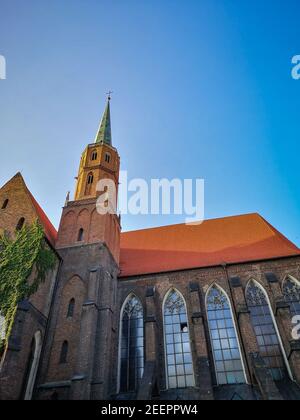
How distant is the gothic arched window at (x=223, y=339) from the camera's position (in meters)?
15.4

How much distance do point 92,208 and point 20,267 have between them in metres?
7.13

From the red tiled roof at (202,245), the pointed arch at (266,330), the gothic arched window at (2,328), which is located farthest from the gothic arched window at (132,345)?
the gothic arched window at (2,328)

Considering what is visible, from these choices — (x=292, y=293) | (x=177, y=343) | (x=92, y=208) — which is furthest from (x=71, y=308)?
(x=292, y=293)

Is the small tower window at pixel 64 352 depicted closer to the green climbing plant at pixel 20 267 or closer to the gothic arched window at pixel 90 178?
the green climbing plant at pixel 20 267

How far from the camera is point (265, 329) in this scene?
1650 cm

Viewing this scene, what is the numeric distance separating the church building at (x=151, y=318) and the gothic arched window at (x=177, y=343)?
0.17 ft

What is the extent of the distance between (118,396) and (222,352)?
563cm

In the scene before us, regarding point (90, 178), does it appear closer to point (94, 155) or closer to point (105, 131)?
point (94, 155)

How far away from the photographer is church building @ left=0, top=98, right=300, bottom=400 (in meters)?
14.1

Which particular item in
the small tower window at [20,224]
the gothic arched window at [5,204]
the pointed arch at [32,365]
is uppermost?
the gothic arched window at [5,204]

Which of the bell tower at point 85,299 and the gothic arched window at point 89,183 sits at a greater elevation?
the gothic arched window at point 89,183

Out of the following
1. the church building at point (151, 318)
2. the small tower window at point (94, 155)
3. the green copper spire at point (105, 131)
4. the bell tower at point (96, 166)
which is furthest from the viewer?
the green copper spire at point (105, 131)

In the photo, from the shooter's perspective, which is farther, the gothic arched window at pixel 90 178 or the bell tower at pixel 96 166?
the gothic arched window at pixel 90 178
